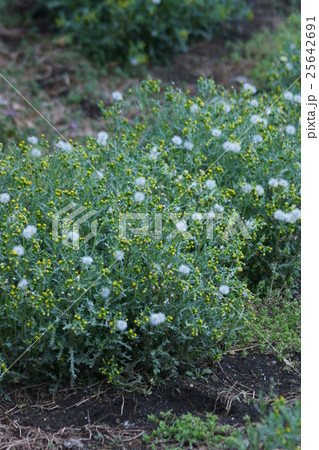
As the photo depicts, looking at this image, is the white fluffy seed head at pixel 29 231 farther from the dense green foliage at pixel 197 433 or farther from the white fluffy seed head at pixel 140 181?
the dense green foliage at pixel 197 433

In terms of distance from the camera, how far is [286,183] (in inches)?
157

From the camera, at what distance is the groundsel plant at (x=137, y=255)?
3090 mm

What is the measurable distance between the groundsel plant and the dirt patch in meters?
0.12

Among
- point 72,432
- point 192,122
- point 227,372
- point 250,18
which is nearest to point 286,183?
point 192,122

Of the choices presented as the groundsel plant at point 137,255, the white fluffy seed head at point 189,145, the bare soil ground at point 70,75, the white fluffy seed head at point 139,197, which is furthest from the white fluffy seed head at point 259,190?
the bare soil ground at point 70,75

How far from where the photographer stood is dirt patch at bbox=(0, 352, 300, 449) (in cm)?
304

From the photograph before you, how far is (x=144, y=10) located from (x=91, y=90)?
1017mm

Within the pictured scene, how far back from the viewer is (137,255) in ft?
10.6

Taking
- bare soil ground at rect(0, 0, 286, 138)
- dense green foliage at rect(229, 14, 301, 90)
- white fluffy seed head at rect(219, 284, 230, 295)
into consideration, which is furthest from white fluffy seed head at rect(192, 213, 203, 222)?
bare soil ground at rect(0, 0, 286, 138)

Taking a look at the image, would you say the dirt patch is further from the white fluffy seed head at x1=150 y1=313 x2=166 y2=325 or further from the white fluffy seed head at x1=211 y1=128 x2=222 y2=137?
the white fluffy seed head at x1=211 y1=128 x2=222 y2=137

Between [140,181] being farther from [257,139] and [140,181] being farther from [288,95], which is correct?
[288,95]

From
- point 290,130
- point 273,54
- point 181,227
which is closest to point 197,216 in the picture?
point 181,227

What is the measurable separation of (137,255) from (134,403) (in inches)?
29.1
